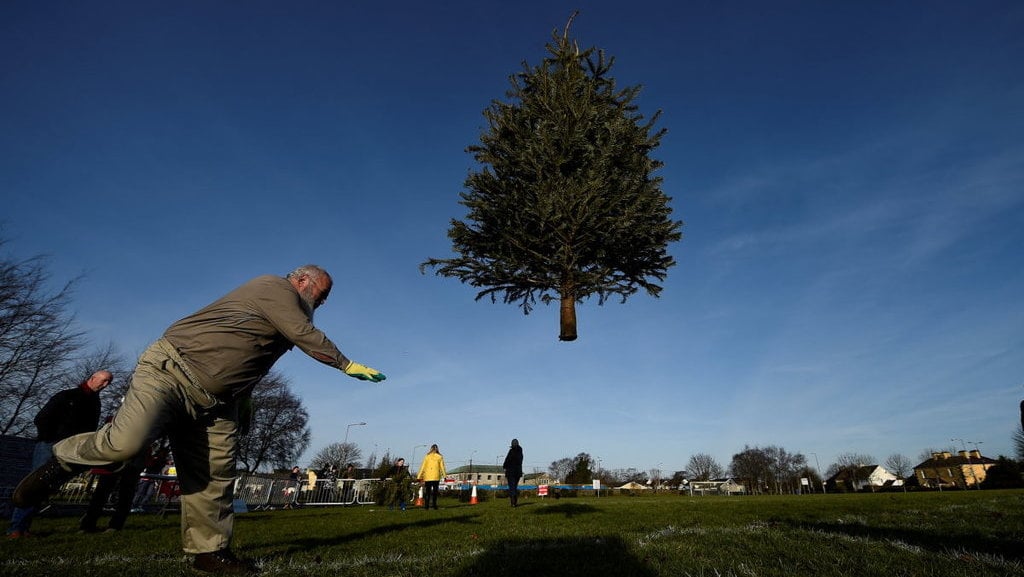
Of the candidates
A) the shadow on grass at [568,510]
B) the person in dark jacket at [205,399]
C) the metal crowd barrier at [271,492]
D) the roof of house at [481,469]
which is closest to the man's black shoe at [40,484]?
the person in dark jacket at [205,399]

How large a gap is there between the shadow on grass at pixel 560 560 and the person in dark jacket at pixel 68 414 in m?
5.84

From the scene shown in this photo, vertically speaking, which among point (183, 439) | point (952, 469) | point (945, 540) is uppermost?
point (952, 469)

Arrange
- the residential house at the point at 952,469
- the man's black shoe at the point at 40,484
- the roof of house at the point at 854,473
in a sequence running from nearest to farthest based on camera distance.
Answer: the man's black shoe at the point at 40,484 < the residential house at the point at 952,469 < the roof of house at the point at 854,473

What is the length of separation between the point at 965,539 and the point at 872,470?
14418cm

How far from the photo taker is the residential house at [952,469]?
8819 cm

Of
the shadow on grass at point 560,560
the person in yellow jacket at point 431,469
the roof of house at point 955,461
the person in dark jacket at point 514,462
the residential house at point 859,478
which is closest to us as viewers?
the shadow on grass at point 560,560

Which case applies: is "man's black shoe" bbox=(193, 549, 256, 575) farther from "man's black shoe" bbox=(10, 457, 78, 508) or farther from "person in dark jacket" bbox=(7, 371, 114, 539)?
"person in dark jacket" bbox=(7, 371, 114, 539)

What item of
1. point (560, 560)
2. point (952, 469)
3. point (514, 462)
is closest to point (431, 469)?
point (514, 462)

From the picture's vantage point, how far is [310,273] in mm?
4141

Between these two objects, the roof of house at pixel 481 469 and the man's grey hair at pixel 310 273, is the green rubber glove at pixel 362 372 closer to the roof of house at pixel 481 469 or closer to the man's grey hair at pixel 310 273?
the man's grey hair at pixel 310 273

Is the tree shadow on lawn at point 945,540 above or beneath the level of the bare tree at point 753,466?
beneath

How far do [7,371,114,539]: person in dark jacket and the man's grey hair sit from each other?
4173 mm

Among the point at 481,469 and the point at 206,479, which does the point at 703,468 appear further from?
the point at 206,479

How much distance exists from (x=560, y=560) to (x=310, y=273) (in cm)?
311
